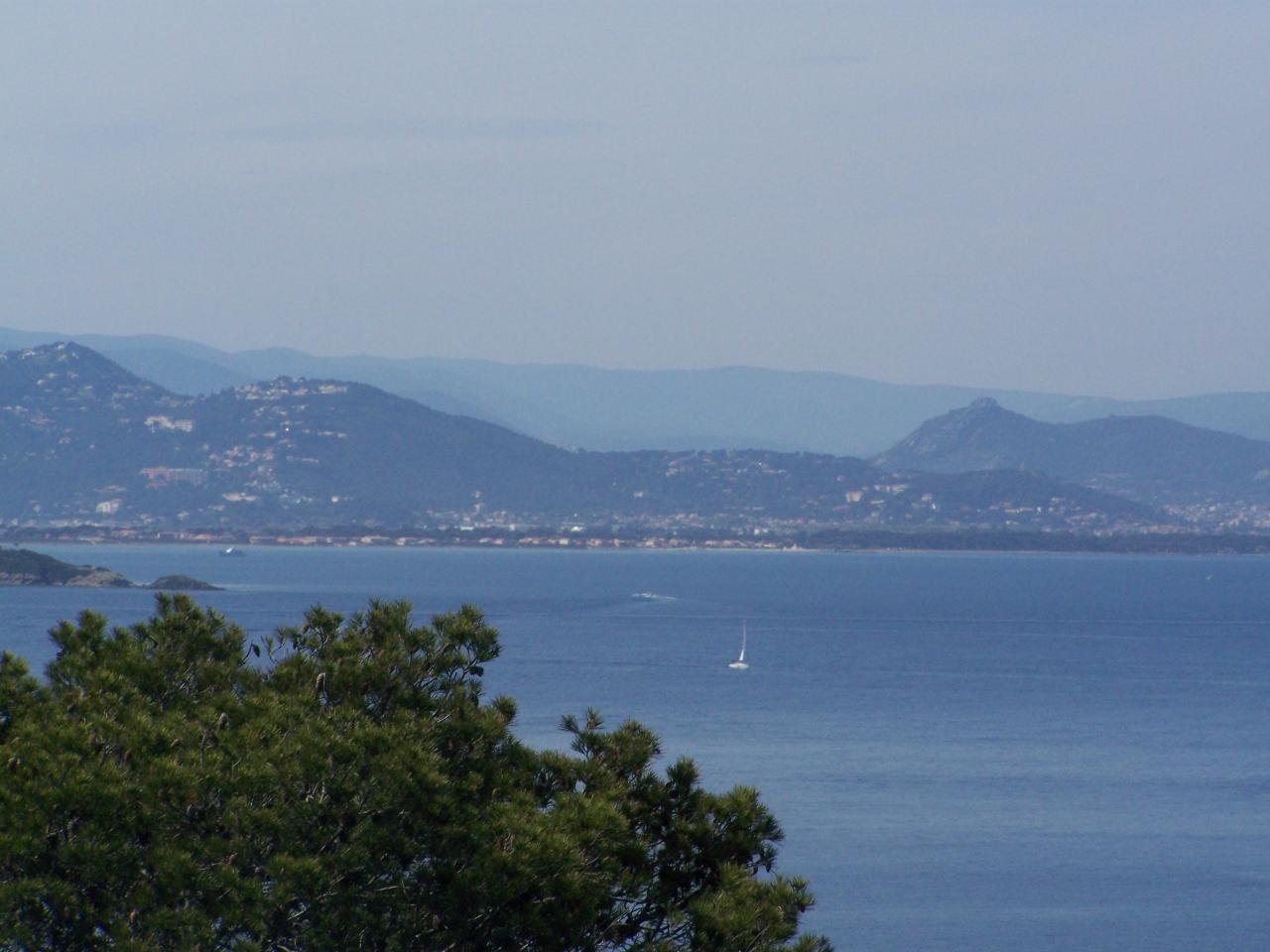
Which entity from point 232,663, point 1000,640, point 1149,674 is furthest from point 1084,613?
point 232,663

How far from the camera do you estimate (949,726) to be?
6531cm

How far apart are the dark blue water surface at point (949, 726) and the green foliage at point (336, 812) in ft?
69.0

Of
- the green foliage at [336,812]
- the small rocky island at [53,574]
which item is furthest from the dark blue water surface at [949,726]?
the green foliage at [336,812]

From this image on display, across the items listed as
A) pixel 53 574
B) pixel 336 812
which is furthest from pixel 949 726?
pixel 53 574

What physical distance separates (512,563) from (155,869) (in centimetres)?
18527

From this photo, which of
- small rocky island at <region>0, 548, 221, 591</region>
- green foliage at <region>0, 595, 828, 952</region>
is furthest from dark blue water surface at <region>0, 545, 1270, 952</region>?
green foliage at <region>0, 595, 828, 952</region>

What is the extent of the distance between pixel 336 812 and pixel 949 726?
54362 millimetres

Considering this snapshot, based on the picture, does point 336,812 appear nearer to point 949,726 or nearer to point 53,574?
point 949,726

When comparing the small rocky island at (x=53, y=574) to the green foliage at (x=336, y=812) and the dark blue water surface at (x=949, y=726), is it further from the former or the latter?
the green foliage at (x=336, y=812)

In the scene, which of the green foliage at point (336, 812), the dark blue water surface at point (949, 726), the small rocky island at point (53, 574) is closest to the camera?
the green foliage at point (336, 812)

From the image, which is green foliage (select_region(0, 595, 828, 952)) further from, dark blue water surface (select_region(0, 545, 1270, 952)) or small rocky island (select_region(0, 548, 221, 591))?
small rocky island (select_region(0, 548, 221, 591))

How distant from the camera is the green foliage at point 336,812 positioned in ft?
41.0

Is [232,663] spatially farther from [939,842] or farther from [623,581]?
[623,581]

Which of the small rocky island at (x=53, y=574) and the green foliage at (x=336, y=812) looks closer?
the green foliage at (x=336, y=812)
